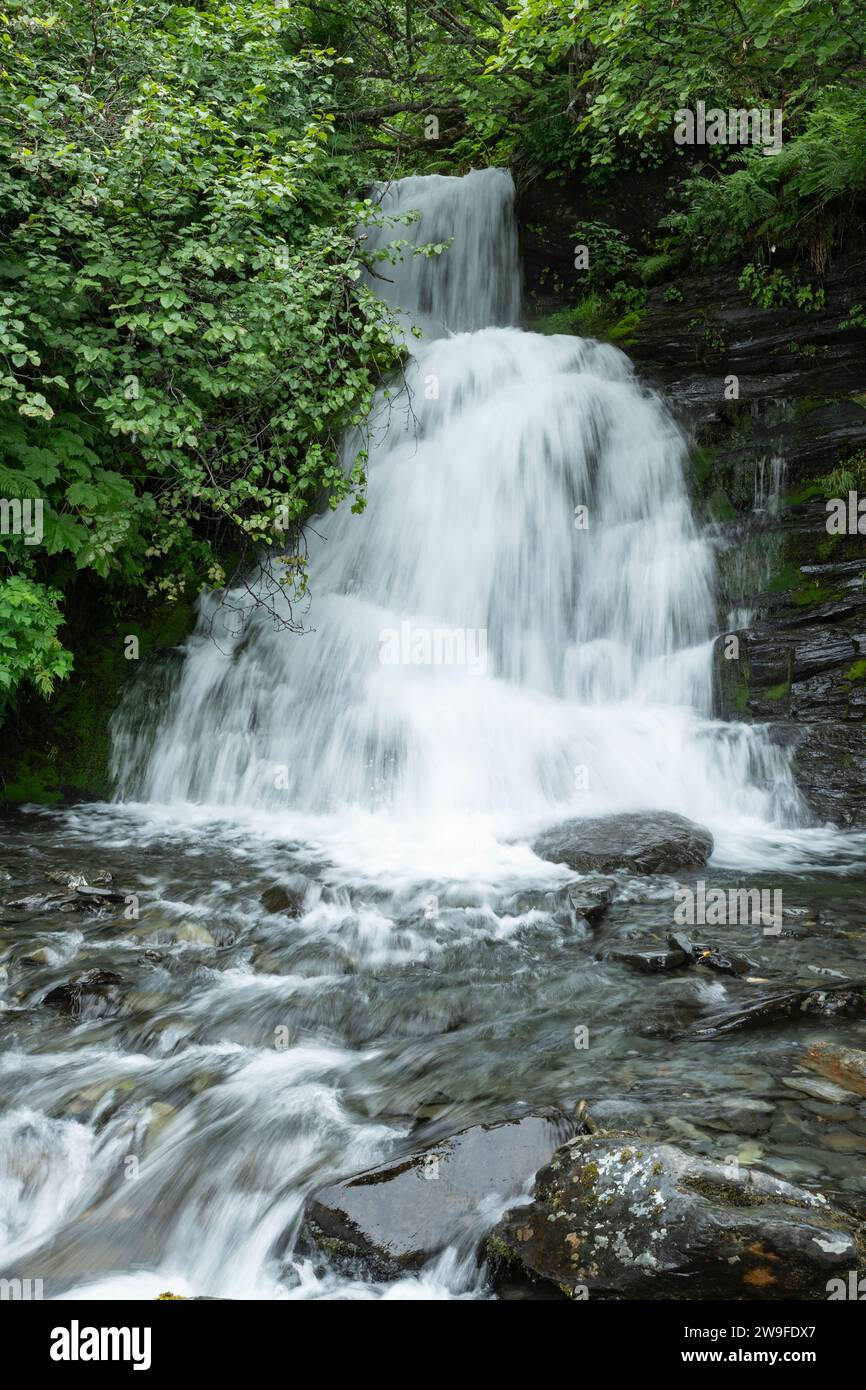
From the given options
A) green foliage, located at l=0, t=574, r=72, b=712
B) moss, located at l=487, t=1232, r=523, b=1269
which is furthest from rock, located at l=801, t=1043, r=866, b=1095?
green foliage, located at l=0, t=574, r=72, b=712

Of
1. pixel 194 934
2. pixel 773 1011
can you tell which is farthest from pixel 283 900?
pixel 773 1011

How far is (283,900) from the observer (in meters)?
6.55

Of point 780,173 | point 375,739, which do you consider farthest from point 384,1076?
point 780,173

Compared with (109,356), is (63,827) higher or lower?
lower

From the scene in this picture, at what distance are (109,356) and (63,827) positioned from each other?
436 cm

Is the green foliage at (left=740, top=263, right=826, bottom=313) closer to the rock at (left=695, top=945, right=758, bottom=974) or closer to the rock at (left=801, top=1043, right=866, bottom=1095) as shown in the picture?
the rock at (left=695, top=945, right=758, bottom=974)

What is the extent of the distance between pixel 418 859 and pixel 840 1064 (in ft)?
13.8

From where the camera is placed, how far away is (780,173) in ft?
41.8

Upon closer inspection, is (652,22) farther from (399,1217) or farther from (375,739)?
(399,1217)

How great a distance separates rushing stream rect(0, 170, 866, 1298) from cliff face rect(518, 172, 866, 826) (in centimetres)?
35

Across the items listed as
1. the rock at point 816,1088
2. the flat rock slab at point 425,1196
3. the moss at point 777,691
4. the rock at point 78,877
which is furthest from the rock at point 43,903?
the moss at point 777,691

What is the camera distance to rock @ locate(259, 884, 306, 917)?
21.3 ft

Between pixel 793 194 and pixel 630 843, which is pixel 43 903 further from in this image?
pixel 793 194

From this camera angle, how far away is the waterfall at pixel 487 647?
892 cm
